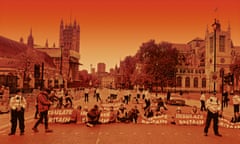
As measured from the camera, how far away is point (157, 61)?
67375 millimetres

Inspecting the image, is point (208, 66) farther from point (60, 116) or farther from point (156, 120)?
point (60, 116)

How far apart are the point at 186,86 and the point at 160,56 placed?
1301 inches

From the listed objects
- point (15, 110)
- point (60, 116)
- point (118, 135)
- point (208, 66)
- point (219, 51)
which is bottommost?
point (118, 135)

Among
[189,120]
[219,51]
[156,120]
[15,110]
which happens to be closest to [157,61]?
[219,51]

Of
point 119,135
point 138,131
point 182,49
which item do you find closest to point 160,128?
Result: point 138,131

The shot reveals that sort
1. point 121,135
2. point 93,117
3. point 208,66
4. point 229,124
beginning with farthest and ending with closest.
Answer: point 208,66, point 229,124, point 93,117, point 121,135

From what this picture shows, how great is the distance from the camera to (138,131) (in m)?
13.0

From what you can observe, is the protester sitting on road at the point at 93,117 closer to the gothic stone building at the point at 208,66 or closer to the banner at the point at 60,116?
the banner at the point at 60,116

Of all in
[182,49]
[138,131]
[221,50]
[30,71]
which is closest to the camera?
[138,131]

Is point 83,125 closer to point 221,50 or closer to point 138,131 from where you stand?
point 138,131

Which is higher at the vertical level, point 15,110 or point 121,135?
point 15,110

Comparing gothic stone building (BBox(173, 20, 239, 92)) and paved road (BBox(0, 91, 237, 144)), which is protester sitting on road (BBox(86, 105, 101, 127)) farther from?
gothic stone building (BBox(173, 20, 239, 92))

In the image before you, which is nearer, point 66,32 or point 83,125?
point 83,125

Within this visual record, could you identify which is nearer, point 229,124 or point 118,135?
point 118,135
